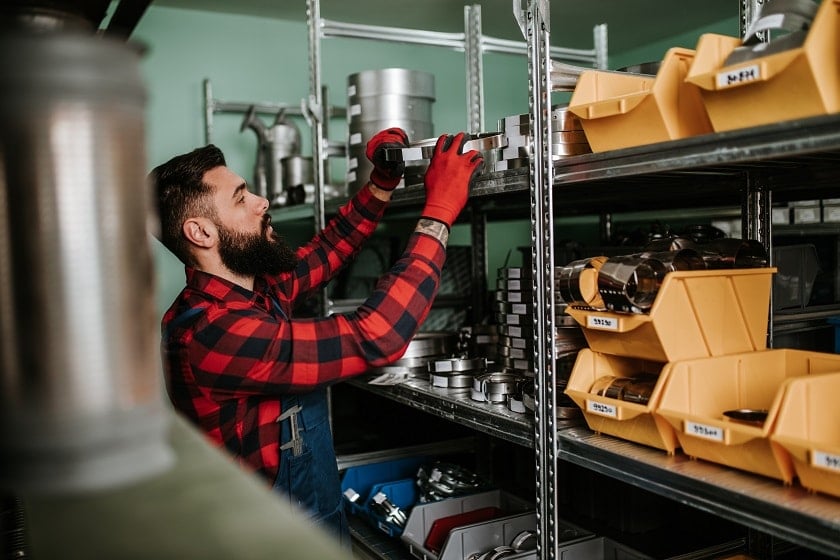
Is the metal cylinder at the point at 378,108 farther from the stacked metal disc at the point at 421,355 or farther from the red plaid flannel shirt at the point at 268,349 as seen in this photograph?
the red plaid flannel shirt at the point at 268,349

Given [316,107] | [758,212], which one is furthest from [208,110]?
[758,212]

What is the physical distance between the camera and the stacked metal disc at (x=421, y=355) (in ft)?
8.79

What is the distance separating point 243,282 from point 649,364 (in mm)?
1204

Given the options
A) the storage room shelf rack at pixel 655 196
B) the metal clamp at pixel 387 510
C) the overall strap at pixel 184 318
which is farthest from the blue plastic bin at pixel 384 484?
the overall strap at pixel 184 318

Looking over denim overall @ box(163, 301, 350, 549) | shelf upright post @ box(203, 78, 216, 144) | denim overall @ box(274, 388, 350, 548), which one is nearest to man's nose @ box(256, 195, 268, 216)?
denim overall @ box(163, 301, 350, 549)

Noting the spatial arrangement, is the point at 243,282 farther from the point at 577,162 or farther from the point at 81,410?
the point at 81,410

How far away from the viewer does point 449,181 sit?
1930 mm

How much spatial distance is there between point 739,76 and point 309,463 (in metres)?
1.50

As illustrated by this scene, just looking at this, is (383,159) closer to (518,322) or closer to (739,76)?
(518,322)

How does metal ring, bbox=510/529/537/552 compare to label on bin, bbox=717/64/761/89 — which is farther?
metal ring, bbox=510/529/537/552

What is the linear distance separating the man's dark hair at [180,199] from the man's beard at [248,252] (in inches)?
3.4

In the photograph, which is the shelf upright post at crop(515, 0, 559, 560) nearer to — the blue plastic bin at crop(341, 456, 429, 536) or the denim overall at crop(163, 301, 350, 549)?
the denim overall at crop(163, 301, 350, 549)

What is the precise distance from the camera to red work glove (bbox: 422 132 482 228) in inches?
74.9

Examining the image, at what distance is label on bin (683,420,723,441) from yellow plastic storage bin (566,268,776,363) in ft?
0.56
